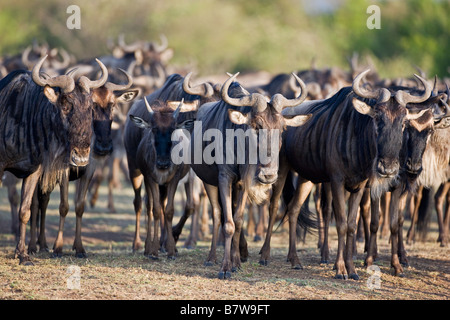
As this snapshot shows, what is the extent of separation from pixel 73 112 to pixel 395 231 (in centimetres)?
383

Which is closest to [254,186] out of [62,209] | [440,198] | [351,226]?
[351,226]

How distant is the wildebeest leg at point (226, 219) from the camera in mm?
7652

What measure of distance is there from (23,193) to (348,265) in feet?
12.2

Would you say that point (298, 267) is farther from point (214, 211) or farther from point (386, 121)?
point (386, 121)

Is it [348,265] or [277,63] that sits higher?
[277,63]

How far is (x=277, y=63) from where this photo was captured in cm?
3447

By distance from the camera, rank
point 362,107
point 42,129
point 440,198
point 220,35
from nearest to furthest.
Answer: point 362,107, point 42,129, point 440,198, point 220,35

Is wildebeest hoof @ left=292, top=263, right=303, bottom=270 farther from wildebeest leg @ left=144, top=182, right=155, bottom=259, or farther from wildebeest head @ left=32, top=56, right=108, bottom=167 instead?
wildebeest head @ left=32, top=56, right=108, bottom=167

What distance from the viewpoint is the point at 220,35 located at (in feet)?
121

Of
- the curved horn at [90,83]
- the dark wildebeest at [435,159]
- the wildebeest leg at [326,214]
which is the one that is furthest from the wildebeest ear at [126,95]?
the dark wildebeest at [435,159]

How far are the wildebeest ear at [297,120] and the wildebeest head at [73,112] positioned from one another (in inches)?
85.9

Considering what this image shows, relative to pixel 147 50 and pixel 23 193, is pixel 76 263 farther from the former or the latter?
pixel 147 50

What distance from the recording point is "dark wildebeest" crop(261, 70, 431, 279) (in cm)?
760

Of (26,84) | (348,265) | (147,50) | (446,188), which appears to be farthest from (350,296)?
(147,50)
